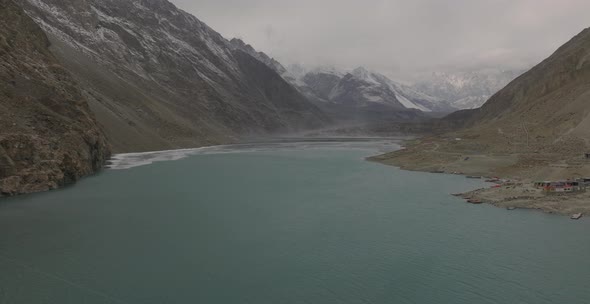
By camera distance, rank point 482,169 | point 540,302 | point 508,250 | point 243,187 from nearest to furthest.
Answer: point 540,302, point 508,250, point 243,187, point 482,169

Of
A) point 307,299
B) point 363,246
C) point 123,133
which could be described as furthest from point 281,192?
point 123,133

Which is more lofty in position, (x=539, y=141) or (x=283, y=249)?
(x=539, y=141)

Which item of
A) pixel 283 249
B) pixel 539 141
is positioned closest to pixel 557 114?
pixel 539 141

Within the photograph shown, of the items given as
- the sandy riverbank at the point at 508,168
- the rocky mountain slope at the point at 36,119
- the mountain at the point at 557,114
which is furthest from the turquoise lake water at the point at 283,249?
the mountain at the point at 557,114

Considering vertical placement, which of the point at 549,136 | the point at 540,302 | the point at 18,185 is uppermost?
the point at 549,136

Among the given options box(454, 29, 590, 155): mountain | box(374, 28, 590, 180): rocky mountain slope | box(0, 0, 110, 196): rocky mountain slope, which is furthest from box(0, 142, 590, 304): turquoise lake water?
box(454, 29, 590, 155): mountain

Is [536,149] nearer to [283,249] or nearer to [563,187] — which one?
[563,187]

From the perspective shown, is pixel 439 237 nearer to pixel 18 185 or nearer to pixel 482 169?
pixel 482 169
